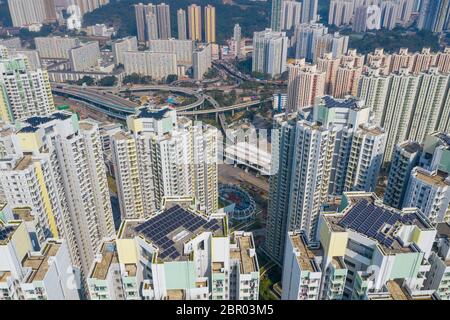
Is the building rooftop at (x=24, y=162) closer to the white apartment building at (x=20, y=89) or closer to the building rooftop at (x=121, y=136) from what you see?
the building rooftop at (x=121, y=136)

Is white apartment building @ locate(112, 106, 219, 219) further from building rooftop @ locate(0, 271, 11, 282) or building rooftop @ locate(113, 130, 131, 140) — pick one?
building rooftop @ locate(0, 271, 11, 282)

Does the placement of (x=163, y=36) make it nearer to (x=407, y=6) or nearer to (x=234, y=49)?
(x=234, y=49)

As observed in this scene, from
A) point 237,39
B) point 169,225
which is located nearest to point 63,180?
point 169,225

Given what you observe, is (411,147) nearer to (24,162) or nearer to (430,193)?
(430,193)

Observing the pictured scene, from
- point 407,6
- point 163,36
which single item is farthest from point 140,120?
point 407,6

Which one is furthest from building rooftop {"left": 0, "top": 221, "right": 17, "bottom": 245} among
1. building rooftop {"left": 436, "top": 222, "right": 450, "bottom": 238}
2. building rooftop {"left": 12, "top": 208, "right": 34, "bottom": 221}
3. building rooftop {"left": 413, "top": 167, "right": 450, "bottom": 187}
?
building rooftop {"left": 413, "top": 167, "right": 450, "bottom": 187}

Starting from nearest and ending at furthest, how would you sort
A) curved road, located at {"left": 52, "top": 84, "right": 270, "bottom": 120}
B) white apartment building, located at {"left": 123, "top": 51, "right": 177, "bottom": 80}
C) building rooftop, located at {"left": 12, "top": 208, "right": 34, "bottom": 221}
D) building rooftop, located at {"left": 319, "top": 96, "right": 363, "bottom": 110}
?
building rooftop, located at {"left": 12, "top": 208, "right": 34, "bottom": 221} → building rooftop, located at {"left": 319, "top": 96, "right": 363, "bottom": 110} → curved road, located at {"left": 52, "top": 84, "right": 270, "bottom": 120} → white apartment building, located at {"left": 123, "top": 51, "right": 177, "bottom": 80}
